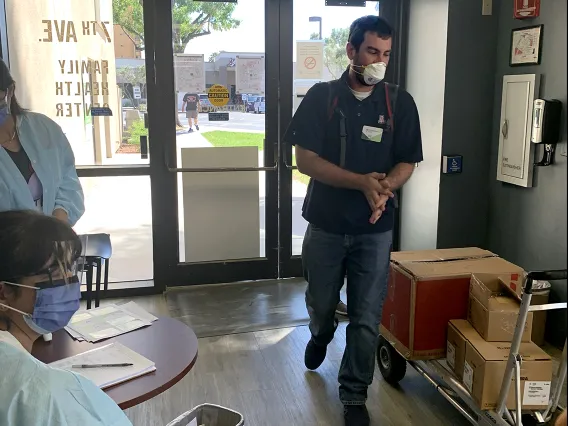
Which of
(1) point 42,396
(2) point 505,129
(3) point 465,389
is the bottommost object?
(3) point 465,389

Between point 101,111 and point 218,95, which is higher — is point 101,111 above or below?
below

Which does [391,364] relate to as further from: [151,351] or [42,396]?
[42,396]

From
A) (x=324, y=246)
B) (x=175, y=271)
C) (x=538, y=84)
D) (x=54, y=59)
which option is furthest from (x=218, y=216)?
(x=538, y=84)

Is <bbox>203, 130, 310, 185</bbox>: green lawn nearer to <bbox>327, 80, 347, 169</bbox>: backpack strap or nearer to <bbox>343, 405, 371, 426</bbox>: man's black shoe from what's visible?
<bbox>327, 80, 347, 169</bbox>: backpack strap

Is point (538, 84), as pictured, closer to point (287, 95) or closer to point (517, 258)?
point (517, 258)

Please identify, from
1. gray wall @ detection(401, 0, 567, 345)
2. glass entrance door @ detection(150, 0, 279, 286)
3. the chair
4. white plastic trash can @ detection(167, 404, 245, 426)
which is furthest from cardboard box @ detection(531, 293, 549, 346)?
the chair

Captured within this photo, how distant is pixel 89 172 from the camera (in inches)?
143

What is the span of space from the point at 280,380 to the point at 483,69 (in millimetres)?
2252

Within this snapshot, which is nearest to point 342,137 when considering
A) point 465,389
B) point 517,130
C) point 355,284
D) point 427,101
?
point 355,284

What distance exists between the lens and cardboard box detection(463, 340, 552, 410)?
2.05 m

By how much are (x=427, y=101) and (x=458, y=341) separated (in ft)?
6.36

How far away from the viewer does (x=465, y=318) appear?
2471 millimetres

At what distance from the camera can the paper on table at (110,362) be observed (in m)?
1.34

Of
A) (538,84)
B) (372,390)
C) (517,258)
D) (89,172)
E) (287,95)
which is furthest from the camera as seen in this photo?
(287,95)
